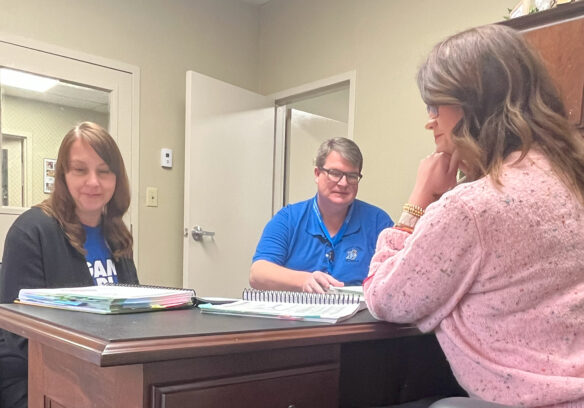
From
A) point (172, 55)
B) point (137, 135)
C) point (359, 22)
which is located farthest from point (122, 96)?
point (359, 22)

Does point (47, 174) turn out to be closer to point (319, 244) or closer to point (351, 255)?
point (319, 244)

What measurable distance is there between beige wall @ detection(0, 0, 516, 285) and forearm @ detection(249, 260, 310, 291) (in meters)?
1.22

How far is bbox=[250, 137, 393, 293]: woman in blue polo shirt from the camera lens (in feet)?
5.77

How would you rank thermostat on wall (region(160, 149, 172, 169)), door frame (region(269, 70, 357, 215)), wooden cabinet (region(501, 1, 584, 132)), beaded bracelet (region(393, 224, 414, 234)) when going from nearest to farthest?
beaded bracelet (region(393, 224, 414, 234)) < wooden cabinet (region(501, 1, 584, 132)) < thermostat on wall (region(160, 149, 172, 169)) < door frame (region(269, 70, 357, 215))

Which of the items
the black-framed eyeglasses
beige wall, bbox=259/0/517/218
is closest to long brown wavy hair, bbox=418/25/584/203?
the black-framed eyeglasses

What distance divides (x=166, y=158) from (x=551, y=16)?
2303 millimetres

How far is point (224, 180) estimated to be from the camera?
3.19 metres

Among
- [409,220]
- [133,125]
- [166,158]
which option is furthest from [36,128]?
[409,220]

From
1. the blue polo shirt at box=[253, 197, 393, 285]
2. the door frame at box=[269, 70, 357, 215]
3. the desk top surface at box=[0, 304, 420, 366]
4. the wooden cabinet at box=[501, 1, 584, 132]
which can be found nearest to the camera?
the desk top surface at box=[0, 304, 420, 366]

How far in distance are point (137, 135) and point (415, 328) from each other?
8.18 feet

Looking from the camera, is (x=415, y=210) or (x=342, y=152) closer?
(x=415, y=210)

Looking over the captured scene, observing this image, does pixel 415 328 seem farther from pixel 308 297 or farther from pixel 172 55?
pixel 172 55

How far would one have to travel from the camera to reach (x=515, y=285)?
2.32 feet

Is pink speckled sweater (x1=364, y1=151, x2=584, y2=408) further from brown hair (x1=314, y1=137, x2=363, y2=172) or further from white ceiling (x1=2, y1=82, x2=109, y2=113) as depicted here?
white ceiling (x1=2, y1=82, x2=109, y2=113)
